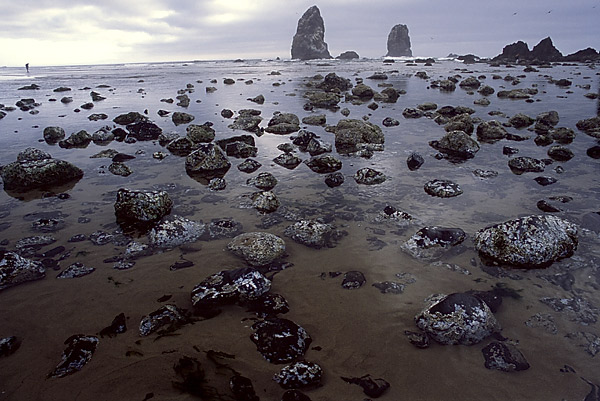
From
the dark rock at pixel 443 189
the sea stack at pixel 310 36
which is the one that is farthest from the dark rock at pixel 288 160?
the sea stack at pixel 310 36

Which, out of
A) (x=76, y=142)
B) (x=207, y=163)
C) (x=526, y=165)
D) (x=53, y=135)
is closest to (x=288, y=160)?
(x=207, y=163)

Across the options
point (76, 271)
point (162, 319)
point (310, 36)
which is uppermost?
point (310, 36)

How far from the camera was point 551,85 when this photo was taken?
38.3m

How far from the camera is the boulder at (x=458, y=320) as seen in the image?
4906 mm

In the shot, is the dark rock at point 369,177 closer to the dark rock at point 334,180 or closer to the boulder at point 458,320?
the dark rock at point 334,180

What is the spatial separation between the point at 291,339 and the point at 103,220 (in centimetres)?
664

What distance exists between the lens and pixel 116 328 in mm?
5160

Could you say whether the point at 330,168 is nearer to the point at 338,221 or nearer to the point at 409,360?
the point at 338,221

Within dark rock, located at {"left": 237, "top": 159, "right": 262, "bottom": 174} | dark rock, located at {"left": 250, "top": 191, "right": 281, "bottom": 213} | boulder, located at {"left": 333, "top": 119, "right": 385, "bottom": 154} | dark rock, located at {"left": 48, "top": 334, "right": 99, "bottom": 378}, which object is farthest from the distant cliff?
dark rock, located at {"left": 48, "top": 334, "right": 99, "bottom": 378}

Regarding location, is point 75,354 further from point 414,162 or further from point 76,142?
point 76,142

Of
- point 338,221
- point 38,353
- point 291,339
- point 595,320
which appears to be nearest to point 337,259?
point 338,221

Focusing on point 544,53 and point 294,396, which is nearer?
point 294,396

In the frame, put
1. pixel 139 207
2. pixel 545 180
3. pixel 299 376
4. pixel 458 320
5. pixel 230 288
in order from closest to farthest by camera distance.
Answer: pixel 299 376, pixel 458 320, pixel 230 288, pixel 139 207, pixel 545 180

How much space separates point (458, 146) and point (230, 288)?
13346mm
